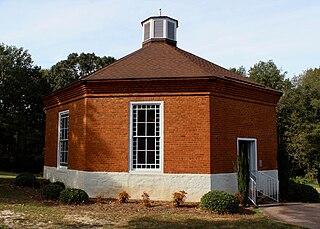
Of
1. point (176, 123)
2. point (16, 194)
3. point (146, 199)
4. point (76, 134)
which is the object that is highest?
point (176, 123)

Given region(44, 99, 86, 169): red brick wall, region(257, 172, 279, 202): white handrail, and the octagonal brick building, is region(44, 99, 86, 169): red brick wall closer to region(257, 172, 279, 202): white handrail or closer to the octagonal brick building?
the octagonal brick building

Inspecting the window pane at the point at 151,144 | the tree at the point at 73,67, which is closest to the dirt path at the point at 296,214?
the window pane at the point at 151,144

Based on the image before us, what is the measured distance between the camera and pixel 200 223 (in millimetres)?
9195

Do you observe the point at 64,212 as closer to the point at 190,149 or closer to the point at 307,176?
the point at 190,149

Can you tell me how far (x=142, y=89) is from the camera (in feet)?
43.9

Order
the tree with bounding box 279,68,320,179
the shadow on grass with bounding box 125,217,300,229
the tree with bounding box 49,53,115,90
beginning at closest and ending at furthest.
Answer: the shadow on grass with bounding box 125,217,300,229
the tree with bounding box 279,68,320,179
the tree with bounding box 49,53,115,90

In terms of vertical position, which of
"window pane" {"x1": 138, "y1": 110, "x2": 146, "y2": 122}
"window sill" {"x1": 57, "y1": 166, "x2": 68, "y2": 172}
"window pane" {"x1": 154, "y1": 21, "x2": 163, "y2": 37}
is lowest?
"window sill" {"x1": 57, "y1": 166, "x2": 68, "y2": 172}

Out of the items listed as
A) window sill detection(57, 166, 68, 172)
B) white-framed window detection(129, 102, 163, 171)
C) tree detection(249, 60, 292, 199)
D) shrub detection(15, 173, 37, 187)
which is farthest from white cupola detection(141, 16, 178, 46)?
tree detection(249, 60, 292, 199)

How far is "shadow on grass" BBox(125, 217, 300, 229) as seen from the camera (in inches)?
349

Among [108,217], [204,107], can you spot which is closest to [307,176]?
[204,107]

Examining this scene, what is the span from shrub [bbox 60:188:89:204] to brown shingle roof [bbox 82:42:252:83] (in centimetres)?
462

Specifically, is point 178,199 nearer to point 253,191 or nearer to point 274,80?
point 253,191

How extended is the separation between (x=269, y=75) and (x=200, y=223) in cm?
3980

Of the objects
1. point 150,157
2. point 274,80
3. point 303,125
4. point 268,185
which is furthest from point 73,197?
point 274,80
